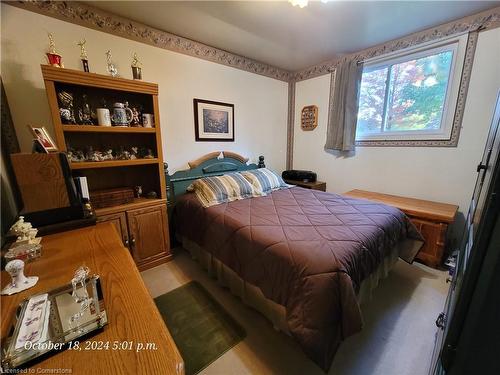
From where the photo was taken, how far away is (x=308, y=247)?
4.23ft

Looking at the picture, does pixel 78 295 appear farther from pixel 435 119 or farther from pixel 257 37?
pixel 435 119

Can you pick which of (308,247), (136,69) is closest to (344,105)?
(308,247)

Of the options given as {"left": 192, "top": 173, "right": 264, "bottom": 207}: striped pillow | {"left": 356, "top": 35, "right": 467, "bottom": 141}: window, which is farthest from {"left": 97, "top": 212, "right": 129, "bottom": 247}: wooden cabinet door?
{"left": 356, "top": 35, "right": 467, "bottom": 141}: window

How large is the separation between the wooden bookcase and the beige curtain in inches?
97.5

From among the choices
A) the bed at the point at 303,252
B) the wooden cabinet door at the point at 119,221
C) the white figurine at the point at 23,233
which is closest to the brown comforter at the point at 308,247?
the bed at the point at 303,252

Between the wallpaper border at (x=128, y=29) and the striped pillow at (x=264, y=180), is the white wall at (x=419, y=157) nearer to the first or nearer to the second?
the striped pillow at (x=264, y=180)

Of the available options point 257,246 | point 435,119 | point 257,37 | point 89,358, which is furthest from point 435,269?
point 257,37

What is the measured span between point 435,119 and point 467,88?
37 cm

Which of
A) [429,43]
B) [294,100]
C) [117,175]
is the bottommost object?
[117,175]

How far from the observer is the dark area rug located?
52.9 inches

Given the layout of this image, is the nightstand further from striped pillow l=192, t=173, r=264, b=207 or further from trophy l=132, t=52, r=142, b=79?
trophy l=132, t=52, r=142, b=79

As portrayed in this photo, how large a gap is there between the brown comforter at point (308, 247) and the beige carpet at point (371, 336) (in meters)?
0.34

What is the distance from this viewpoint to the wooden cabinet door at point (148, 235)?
6.81ft

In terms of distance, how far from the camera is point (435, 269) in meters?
2.18
